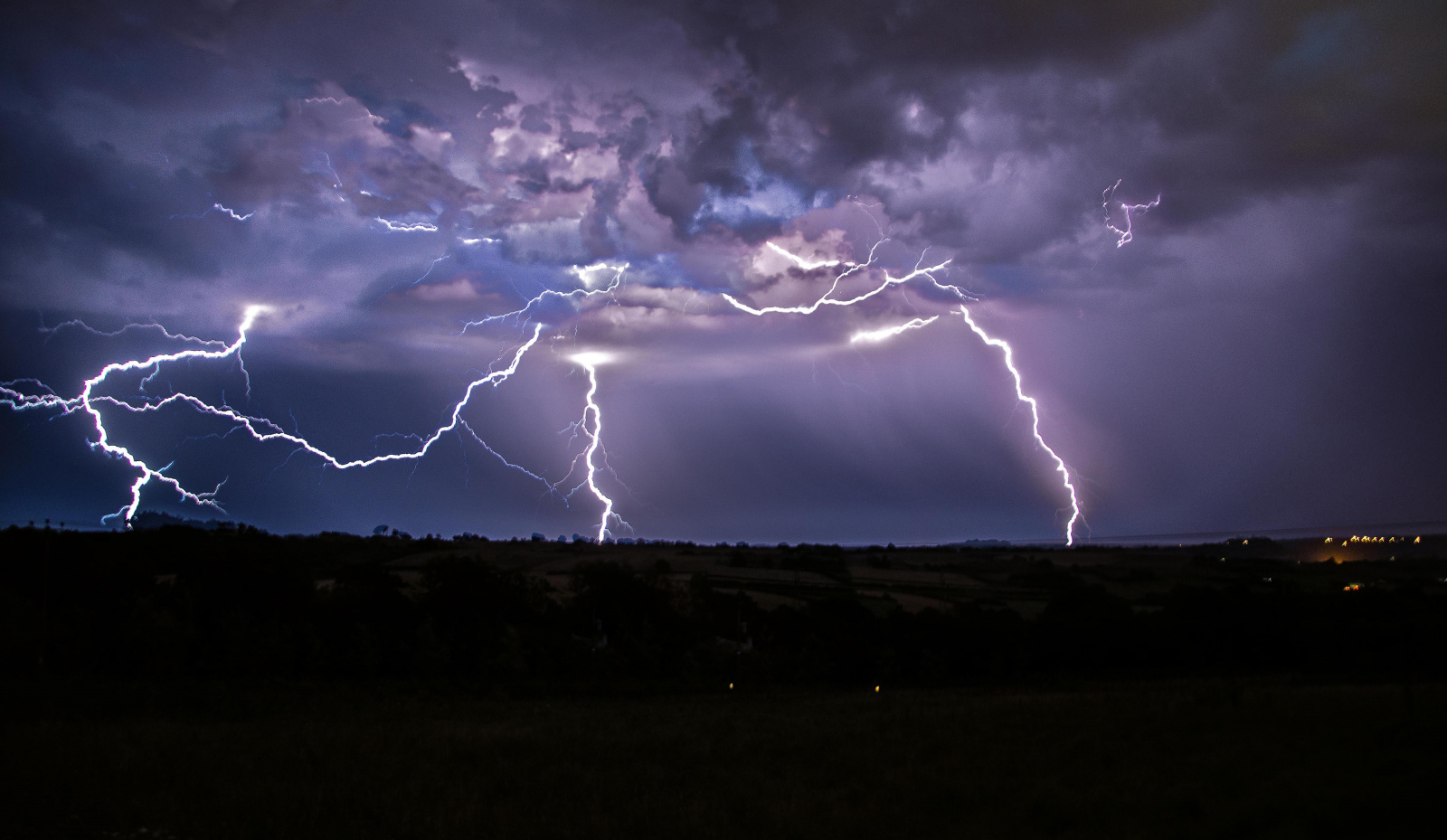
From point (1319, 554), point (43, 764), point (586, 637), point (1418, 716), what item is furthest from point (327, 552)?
point (1319, 554)

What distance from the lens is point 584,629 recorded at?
131 feet

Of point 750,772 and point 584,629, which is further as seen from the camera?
point 584,629

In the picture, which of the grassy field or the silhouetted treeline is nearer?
the grassy field

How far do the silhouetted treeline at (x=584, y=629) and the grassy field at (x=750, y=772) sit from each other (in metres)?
10.2

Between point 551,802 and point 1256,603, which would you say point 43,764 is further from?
point 1256,603

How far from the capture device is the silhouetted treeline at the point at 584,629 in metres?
29.3

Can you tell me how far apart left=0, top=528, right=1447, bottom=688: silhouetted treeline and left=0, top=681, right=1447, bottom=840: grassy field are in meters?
10.2

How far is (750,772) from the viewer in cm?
1268

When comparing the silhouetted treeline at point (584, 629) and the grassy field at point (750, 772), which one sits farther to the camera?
the silhouetted treeline at point (584, 629)

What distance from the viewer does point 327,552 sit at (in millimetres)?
71688

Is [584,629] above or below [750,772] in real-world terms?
below

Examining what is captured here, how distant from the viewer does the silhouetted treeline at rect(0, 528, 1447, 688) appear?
29344 mm

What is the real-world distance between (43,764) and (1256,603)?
151ft

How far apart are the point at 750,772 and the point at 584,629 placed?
94.0 ft
